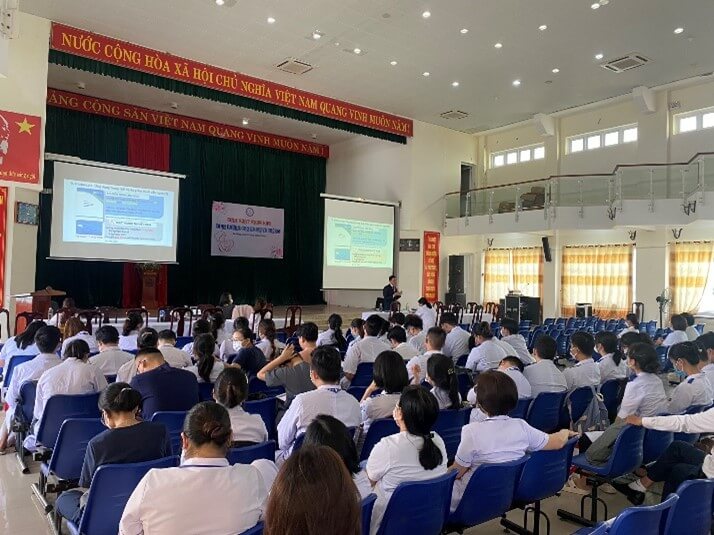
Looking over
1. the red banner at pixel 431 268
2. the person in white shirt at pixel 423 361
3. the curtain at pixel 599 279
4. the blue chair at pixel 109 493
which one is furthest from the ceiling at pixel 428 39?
the blue chair at pixel 109 493

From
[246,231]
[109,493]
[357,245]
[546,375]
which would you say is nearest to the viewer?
[109,493]

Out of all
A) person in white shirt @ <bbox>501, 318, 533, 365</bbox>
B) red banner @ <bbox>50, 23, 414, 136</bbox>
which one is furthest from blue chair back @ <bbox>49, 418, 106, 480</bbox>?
red banner @ <bbox>50, 23, 414, 136</bbox>

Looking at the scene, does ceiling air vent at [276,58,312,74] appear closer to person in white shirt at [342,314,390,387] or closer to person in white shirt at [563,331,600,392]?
person in white shirt at [342,314,390,387]

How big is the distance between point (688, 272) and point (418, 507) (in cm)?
1327

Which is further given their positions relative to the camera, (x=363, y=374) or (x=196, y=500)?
(x=363, y=374)

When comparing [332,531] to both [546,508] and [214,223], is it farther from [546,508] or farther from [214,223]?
[214,223]

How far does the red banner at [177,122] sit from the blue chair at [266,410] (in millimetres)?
11983

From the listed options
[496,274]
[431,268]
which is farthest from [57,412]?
[496,274]

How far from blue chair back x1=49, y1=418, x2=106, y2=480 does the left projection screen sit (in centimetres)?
806

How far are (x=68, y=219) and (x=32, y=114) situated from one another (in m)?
1.96

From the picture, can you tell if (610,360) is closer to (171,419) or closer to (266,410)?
(266,410)

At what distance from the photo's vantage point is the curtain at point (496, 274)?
16766 mm

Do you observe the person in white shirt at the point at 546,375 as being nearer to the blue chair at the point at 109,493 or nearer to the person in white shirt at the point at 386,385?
the person in white shirt at the point at 386,385

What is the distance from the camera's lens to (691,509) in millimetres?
2145
